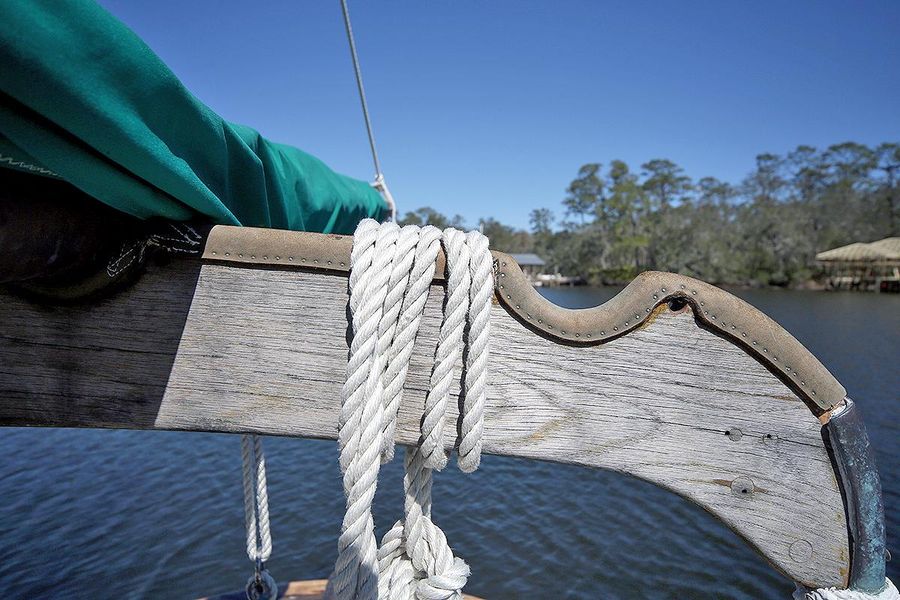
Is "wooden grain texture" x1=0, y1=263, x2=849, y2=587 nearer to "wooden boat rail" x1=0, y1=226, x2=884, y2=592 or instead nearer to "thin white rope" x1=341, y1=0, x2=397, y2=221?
"wooden boat rail" x1=0, y1=226, x2=884, y2=592

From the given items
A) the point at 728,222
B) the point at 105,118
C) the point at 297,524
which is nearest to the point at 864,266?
the point at 728,222

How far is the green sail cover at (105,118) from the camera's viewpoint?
61cm

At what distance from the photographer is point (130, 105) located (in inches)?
29.7

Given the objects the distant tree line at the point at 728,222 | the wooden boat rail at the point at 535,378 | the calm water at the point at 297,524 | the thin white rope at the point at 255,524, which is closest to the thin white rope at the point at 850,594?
the wooden boat rail at the point at 535,378

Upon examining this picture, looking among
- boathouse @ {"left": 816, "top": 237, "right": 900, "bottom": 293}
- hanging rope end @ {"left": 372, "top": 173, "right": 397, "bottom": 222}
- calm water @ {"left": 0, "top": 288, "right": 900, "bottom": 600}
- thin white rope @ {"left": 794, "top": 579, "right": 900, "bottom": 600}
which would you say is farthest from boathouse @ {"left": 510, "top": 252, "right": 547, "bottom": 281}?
thin white rope @ {"left": 794, "top": 579, "right": 900, "bottom": 600}

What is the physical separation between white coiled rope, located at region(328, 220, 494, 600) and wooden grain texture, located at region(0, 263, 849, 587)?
8 cm

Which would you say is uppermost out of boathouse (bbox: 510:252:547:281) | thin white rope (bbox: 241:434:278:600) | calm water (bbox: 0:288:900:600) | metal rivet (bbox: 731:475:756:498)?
boathouse (bbox: 510:252:547:281)

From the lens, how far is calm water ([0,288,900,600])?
5.54m

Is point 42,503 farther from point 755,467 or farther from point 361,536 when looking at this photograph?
point 755,467

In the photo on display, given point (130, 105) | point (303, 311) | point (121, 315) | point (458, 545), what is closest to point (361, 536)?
point (303, 311)

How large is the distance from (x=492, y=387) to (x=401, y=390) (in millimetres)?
207

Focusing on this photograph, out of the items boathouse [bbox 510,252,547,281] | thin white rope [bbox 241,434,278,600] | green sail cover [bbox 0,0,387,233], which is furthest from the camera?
boathouse [bbox 510,252,547,281]

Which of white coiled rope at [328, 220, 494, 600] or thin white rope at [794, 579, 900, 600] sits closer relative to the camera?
white coiled rope at [328, 220, 494, 600]

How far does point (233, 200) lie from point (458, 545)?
6069mm
